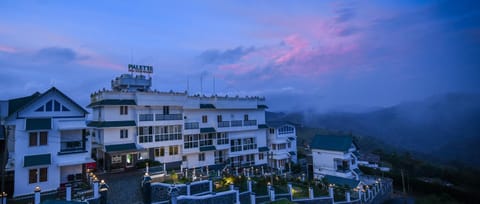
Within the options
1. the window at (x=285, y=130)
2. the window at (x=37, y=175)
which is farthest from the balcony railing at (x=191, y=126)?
the window at (x=37, y=175)

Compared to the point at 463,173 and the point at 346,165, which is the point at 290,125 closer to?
the point at 346,165

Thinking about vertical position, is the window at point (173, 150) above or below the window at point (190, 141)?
below

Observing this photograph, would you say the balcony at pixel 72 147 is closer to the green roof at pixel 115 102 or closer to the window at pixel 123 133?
the window at pixel 123 133

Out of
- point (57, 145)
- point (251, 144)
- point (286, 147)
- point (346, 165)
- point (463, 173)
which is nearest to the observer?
point (57, 145)

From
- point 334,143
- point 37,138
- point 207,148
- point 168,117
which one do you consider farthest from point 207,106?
point 334,143

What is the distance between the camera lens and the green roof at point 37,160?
586 inches

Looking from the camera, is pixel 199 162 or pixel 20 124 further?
pixel 199 162

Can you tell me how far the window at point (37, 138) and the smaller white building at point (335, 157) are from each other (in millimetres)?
26613

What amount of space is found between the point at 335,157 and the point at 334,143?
1775 mm

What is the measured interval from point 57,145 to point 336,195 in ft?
72.7

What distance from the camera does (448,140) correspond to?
1243 inches

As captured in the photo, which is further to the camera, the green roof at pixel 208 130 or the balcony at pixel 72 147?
the green roof at pixel 208 130

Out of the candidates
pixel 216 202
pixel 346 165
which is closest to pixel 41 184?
pixel 216 202

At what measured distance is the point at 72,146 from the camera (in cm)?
1800
